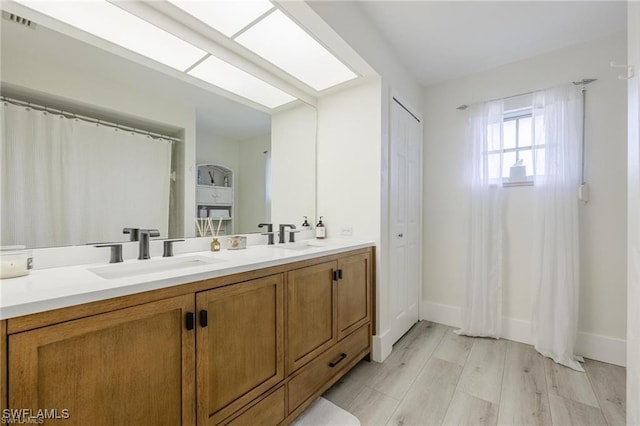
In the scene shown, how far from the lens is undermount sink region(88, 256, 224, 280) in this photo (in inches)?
44.6

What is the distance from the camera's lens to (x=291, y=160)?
7.85ft

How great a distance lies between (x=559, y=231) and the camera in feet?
7.20

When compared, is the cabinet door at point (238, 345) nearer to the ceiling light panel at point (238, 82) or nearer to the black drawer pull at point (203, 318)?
the black drawer pull at point (203, 318)

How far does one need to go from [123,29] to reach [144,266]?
1.24 metres

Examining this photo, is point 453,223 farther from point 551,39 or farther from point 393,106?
point 551,39

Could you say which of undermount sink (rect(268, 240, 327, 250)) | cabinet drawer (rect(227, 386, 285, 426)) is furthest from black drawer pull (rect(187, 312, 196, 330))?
undermount sink (rect(268, 240, 327, 250))

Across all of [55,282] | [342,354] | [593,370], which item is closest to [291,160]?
[342,354]

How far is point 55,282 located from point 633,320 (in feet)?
7.65

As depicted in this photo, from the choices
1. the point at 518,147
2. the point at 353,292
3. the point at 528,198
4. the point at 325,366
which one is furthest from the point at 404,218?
the point at 325,366

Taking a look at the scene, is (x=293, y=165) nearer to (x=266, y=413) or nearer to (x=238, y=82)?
(x=238, y=82)

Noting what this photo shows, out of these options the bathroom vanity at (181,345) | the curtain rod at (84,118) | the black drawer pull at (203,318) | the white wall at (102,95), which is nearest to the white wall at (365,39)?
the white wall at (102,95)

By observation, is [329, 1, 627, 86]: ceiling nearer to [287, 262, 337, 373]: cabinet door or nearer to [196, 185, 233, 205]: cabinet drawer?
[196, 185, 233, 205]: cabinet drawer

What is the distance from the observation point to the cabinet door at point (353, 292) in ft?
5.87

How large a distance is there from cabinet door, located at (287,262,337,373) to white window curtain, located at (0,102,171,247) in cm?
Answer: 82
